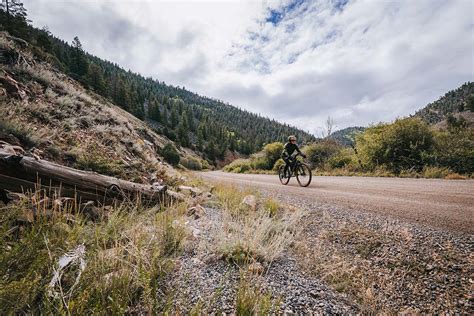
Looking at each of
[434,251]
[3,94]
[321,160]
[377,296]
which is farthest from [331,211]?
[321,160]

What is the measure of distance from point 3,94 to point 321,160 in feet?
57.2

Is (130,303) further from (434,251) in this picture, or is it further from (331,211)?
(331,211)

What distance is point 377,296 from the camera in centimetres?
196

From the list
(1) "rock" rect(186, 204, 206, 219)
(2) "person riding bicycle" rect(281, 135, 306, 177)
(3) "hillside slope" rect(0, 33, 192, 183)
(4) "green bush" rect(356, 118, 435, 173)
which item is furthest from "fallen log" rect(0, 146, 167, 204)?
(4) "green bush" rect(356, 118, 435, 173)

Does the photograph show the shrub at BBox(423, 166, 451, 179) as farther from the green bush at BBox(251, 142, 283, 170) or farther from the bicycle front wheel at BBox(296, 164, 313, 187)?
the green bush at BBox(251, 142, 283, 170)

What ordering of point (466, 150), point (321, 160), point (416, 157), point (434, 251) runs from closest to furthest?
point (434, 251) < point (466, 150) < point (416, 157) < point (321, 160)

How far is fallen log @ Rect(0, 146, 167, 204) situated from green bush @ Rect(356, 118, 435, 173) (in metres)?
11.9

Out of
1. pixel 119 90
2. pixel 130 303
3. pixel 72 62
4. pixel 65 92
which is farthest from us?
pixel 119 90

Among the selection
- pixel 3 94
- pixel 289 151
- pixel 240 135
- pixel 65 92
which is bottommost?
pixel 289 151

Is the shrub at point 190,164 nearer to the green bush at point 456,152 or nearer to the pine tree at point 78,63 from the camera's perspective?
the pine tree at point 78,63

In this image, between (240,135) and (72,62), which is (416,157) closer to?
(72,62)

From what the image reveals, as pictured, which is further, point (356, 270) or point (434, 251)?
point (434, 251)

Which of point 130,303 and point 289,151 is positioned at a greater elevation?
point 289,151

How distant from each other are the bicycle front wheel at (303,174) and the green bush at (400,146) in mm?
5775
